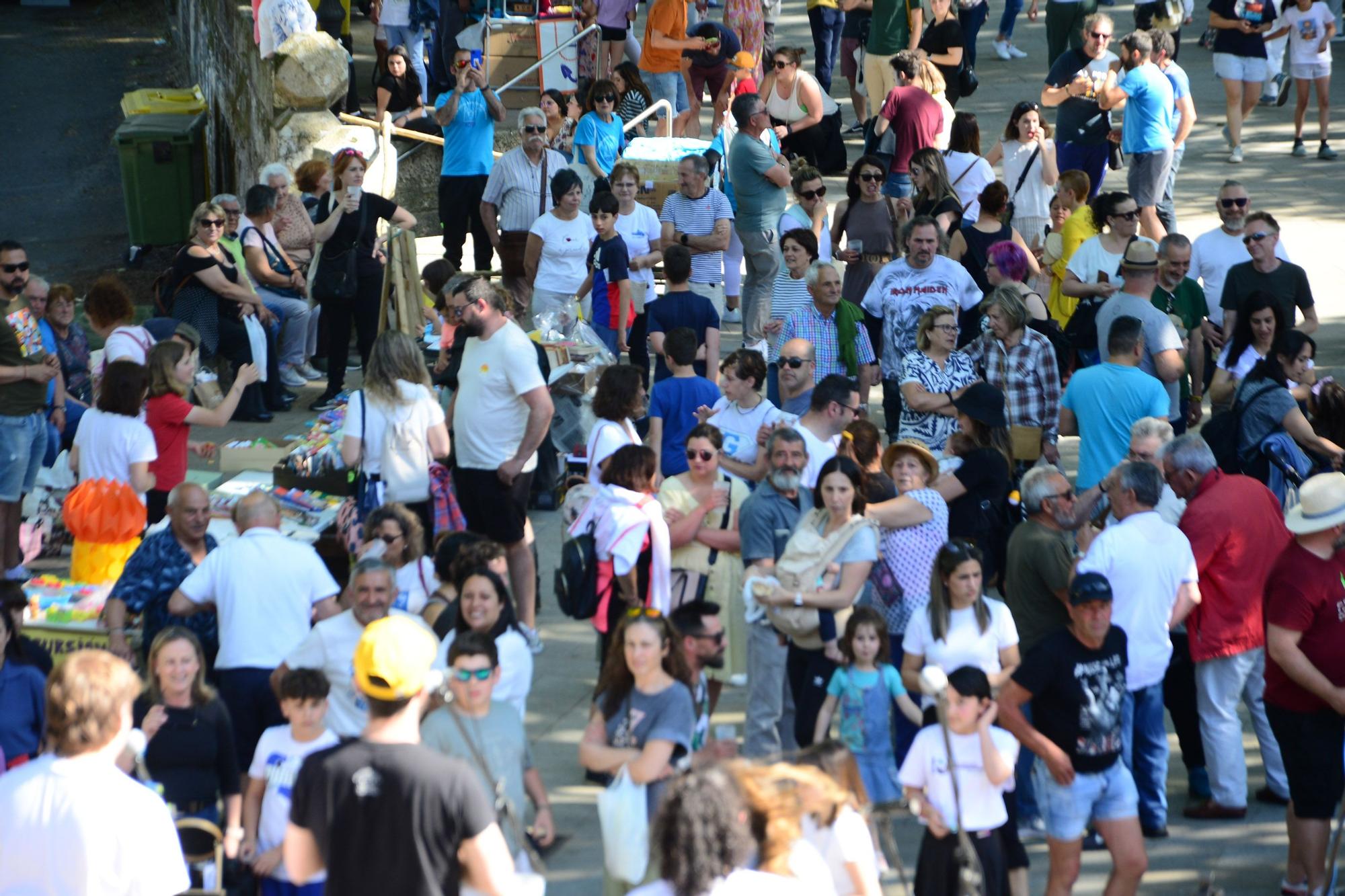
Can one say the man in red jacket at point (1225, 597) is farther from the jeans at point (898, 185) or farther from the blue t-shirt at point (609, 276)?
the jeans at point (898, 185)

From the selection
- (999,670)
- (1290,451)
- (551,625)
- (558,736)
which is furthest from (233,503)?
(1290,451)

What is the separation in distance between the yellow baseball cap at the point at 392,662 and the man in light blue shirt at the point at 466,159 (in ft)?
30.2

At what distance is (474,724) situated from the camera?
5.25 m

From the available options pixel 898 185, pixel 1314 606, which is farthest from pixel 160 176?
pixel 1314 606

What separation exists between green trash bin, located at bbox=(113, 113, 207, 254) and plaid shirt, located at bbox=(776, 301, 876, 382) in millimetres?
8029

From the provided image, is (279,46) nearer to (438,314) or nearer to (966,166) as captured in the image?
(438,314)

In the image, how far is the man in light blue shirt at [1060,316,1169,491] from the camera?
8.14 metres

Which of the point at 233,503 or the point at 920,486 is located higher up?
the point at 920,486

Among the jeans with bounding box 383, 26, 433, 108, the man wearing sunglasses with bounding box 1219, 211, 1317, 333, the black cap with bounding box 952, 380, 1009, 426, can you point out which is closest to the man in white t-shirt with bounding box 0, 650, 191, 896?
the black cap with bounding box 952, 380, 1009, 426

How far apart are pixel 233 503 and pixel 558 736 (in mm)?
2814

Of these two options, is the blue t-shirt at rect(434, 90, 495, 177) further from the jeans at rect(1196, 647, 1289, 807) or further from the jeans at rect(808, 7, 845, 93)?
the jeans at rect(1196, 647, 1289, 807)

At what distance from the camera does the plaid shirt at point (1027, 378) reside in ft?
28.1

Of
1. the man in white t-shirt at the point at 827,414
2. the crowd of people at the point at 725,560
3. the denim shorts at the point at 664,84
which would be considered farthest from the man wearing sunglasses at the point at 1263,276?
the denim shorts at the point at 664,84

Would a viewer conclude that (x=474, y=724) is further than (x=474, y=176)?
No
